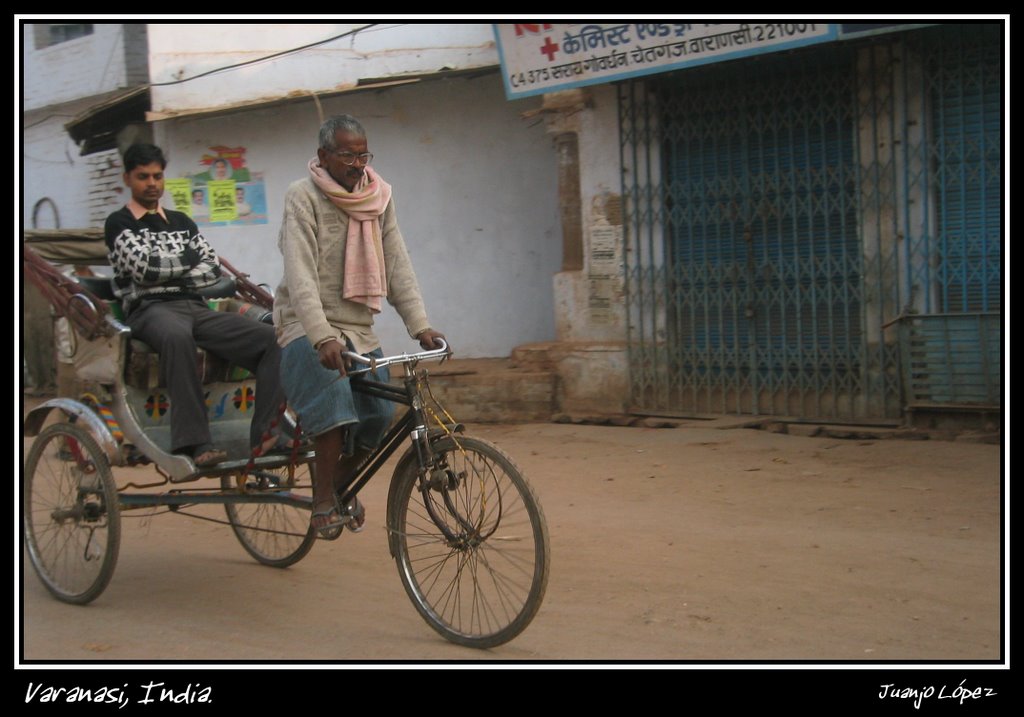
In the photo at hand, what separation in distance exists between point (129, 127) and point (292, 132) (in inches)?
89.9

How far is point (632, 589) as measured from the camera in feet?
15.2

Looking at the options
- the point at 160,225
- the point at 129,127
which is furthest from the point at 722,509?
the point at 129,127

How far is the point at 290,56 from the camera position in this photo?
11.6 m

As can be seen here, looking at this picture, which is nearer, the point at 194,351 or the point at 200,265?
the point at 194,351

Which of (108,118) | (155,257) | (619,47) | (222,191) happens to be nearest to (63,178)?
(108,118)

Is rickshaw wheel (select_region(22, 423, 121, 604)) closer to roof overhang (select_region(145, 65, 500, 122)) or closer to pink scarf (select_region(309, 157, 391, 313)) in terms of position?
pink scarf (select_region(309, 157, 391, 313))

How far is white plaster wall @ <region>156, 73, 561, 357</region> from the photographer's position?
11.0 m

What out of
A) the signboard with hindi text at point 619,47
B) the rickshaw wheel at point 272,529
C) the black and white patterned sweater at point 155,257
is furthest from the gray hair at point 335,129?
the signboard with hindi text at point 619,47

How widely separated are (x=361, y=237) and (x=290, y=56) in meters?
8.06

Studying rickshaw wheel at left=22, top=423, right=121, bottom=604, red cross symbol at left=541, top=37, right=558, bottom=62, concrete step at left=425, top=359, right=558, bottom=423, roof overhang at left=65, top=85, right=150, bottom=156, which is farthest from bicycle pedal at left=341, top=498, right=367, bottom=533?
roof overhang at left=65, top=85, right=150, bottom=156

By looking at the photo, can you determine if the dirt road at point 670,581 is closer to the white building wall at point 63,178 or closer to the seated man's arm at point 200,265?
the seated man's arm at point 200,265

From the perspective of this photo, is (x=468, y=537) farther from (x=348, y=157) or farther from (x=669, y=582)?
A: (x=348, y=157)

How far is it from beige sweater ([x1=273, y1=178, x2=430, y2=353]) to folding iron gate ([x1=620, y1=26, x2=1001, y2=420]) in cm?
473

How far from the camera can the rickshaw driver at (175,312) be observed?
180 inches
